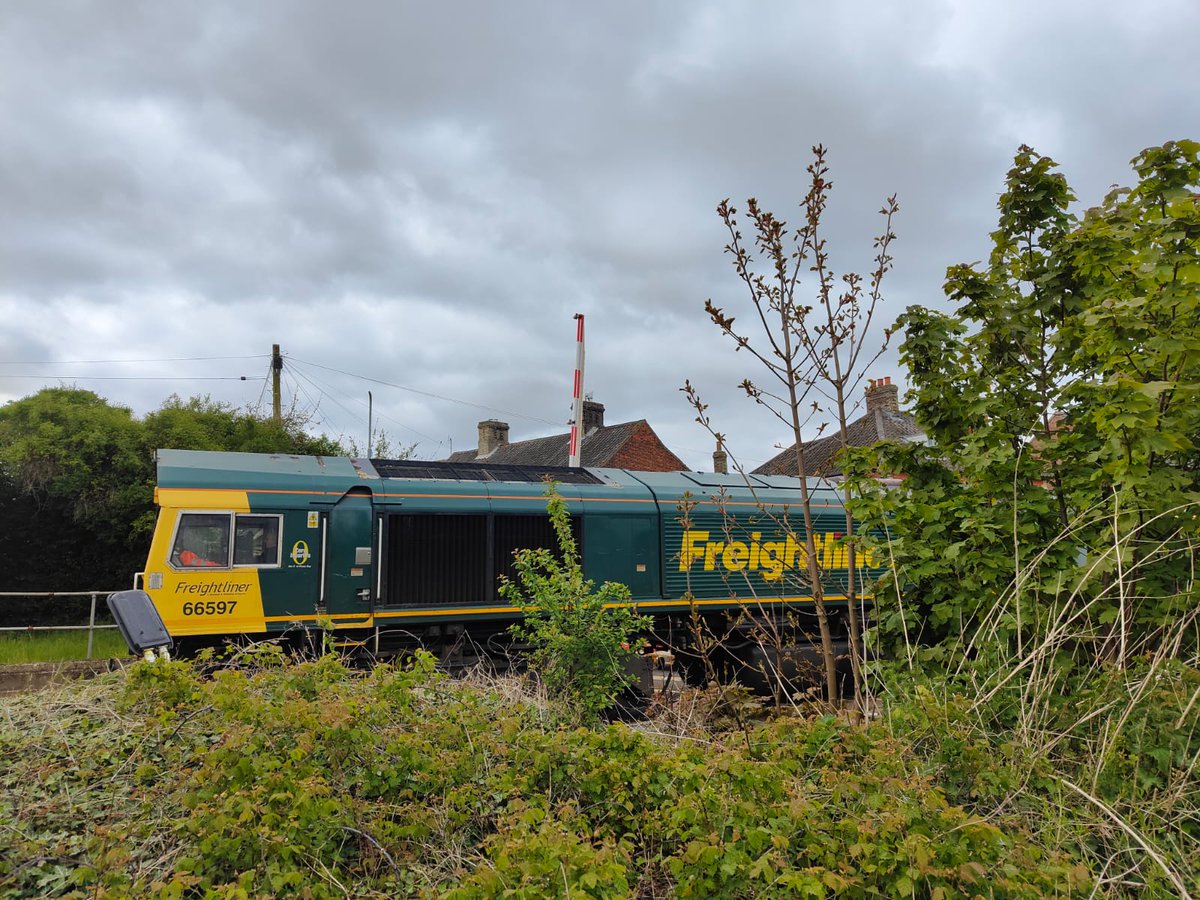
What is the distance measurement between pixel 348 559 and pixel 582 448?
79.5ft

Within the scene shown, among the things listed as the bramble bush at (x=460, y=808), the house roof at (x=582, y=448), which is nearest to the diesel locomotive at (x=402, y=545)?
the bramble bush at (x=460, y=808)

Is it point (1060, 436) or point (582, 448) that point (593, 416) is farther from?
point (1060, 436)

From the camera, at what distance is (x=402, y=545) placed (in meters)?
8.99

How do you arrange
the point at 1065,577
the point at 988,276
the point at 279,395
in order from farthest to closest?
1. the point at 279,395
2. the point at 988,276
3. the point at 1065,577

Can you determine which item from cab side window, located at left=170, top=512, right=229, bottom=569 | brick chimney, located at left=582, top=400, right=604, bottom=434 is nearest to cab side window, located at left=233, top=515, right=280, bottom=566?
cab side window, located at left=170, top=512, right=229, bottom=569

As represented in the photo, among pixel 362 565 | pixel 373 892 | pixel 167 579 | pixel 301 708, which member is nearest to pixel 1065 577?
pixel 373 892

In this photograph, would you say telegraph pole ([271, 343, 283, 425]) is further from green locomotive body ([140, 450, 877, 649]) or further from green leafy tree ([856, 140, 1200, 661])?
green leafy tree ([856, 140, 1200, 661])

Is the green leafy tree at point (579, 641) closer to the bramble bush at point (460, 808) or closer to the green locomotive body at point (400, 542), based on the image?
the green locomotive body at point (400, 542)

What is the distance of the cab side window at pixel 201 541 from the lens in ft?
26.1

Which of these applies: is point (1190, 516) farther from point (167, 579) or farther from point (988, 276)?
point (167, 579)

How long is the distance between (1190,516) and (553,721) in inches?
150

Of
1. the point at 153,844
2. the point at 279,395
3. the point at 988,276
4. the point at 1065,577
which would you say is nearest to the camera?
the point at 153,844

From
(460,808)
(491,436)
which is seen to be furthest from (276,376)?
(460,808)

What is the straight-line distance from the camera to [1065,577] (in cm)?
384
